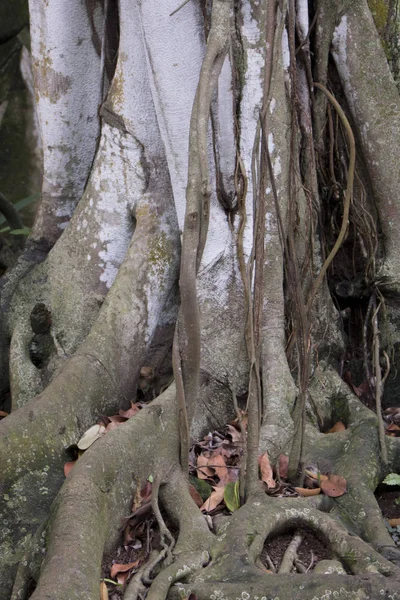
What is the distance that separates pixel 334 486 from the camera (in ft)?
9.23

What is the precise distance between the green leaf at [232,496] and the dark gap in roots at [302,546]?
0.20 meters

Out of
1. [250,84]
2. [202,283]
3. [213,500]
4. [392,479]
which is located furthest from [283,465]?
[250,84]

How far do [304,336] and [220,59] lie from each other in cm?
106

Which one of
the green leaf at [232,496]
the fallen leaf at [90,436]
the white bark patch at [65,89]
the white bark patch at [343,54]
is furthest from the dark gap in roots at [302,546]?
the white bark patch at [65,89]

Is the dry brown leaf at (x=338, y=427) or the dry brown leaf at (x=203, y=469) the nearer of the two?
the dry brown leaf at (x=203, y=469)

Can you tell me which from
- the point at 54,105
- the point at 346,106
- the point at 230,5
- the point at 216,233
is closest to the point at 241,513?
the point at 216,233

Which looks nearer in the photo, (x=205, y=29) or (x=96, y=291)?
(x=205, y=29)

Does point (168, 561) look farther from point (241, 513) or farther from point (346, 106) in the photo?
point (346, 106)

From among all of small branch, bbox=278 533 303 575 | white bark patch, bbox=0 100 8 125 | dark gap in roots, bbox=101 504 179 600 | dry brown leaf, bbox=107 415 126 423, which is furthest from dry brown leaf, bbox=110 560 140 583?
white bark patch, bbox=0 100 8 125

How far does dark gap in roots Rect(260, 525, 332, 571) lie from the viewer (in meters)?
2.46

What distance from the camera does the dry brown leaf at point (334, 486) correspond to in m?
2.79

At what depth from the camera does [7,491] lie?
2.80 meters

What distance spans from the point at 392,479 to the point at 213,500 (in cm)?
76

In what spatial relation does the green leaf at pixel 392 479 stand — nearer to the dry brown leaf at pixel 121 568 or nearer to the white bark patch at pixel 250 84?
the dry brown leaf at pixel 121 568
